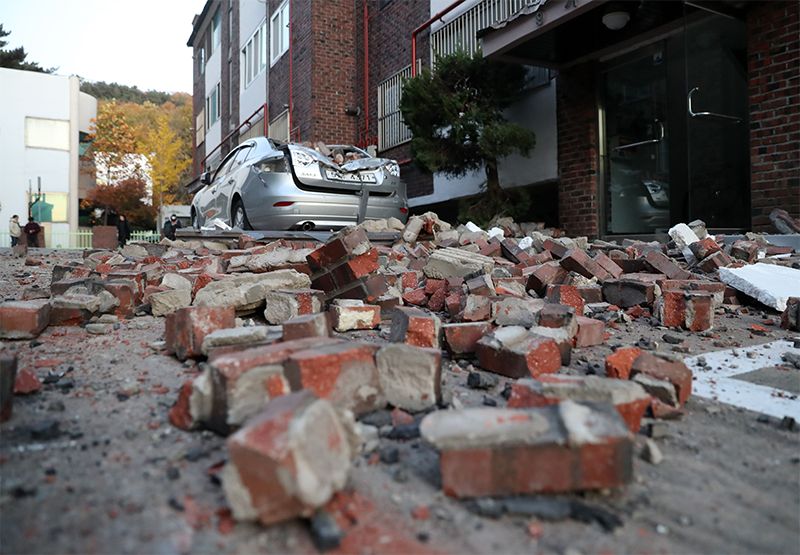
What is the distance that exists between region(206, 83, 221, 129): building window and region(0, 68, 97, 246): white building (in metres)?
9.79

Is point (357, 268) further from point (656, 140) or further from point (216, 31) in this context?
point (216, 31)

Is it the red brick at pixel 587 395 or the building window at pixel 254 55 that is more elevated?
the building window at pixel 254 55

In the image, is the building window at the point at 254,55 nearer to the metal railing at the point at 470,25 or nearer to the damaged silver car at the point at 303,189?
the metal railing at the point at 470,25

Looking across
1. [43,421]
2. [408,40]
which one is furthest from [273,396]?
[408,40]

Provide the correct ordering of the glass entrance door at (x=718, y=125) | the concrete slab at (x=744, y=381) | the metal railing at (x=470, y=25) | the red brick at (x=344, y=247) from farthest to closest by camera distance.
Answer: the metal railing at (x=470, y=25), the glass entrance door at (x=718, y=125), the red brick at (x=344, y=247), the concrete slab at (x=744, y=381)

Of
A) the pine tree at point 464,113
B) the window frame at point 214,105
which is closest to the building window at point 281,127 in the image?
the pine tree at point 464,113

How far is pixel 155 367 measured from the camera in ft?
7.15

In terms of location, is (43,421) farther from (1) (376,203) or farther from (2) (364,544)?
(1) (376,203)

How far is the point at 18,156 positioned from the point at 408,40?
26.9m

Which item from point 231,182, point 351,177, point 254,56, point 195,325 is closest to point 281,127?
point 254,56

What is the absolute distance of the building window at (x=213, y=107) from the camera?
25.6 metres

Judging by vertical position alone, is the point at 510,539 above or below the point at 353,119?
below

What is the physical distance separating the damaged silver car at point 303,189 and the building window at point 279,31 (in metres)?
9.95

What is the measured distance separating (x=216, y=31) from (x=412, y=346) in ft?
92.0
